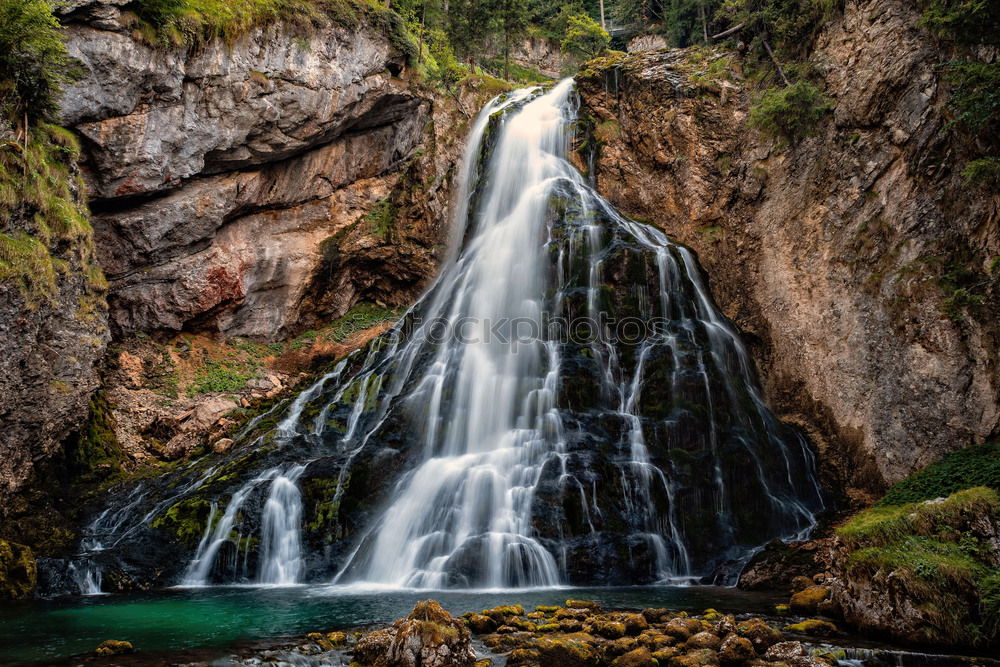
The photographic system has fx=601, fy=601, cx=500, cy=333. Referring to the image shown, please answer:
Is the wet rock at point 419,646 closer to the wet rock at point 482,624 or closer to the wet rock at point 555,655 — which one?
the wet rock at point 555,655

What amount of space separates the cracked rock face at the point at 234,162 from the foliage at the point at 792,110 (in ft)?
41.1

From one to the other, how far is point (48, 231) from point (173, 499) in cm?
659

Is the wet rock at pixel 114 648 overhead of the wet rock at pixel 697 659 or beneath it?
beneath

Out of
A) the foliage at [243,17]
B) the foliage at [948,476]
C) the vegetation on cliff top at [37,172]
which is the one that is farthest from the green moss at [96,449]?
the foliage at [948,476]

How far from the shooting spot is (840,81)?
16125 mm

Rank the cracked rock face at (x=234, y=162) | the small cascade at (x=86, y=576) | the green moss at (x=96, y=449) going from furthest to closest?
the cracked rock face at (x=234, y=162) < the green moss at (x=96, y=449) < the small cascade at (x=86, y=576)

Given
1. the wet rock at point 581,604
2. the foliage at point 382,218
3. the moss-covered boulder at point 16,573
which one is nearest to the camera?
the wet rock at point 581,604

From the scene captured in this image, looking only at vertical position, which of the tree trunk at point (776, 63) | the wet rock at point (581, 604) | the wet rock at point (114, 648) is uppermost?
the tree trunk at point (776, 63)

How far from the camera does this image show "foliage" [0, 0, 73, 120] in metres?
12.4

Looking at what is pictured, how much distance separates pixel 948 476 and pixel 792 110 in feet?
33.7

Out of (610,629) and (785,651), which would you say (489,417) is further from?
(785,651)

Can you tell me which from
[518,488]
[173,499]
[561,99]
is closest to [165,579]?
[173,499]

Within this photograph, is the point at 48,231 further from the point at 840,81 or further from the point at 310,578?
the point at 840,81

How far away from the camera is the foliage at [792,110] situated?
637 inches
